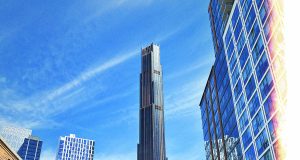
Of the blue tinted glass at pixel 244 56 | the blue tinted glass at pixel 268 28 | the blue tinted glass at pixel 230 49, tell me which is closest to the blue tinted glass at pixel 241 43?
the blue tinted glass at pixel 244 56

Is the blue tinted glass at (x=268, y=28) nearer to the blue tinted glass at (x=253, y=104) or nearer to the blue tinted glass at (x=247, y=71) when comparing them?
the blue tinted glass at (x=247, y=71)

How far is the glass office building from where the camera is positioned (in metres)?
48.4

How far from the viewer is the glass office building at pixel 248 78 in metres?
→ 48.4

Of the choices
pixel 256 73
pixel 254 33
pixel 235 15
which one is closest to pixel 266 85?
pixel 256 73

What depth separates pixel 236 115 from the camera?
209 feet

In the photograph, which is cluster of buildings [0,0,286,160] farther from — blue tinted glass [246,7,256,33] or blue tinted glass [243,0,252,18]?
blue tinted glass [246,7,256,33]

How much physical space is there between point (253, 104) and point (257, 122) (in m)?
3.03

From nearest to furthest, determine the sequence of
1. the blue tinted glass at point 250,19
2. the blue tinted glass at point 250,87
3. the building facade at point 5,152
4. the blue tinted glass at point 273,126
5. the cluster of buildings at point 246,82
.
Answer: the building facade at point 5,152, the blue tinted glass at point 273,126, the cluster of buildings at point 246,82, the blue tinted glass at point 250,87, the blue tinted glass at point 250,19

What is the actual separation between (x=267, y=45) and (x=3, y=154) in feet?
119

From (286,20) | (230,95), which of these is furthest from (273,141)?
(230,95)

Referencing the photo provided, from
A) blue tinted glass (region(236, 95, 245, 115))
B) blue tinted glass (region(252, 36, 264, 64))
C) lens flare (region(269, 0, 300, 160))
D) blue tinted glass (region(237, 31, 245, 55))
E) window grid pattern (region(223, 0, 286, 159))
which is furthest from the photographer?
blue tinted glass (region(237, 31, 245, 55))

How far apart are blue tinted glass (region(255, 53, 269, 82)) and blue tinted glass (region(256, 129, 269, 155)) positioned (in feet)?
26.1

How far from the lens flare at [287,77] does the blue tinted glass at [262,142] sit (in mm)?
2881

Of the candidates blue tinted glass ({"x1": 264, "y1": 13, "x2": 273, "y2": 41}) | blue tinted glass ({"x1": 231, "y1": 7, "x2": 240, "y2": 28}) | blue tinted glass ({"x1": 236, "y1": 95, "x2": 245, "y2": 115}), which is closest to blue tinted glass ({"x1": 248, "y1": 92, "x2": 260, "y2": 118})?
blue tinted glass ({"x1": 236, "y1": 95, "x2": 245, "y2": 115})
